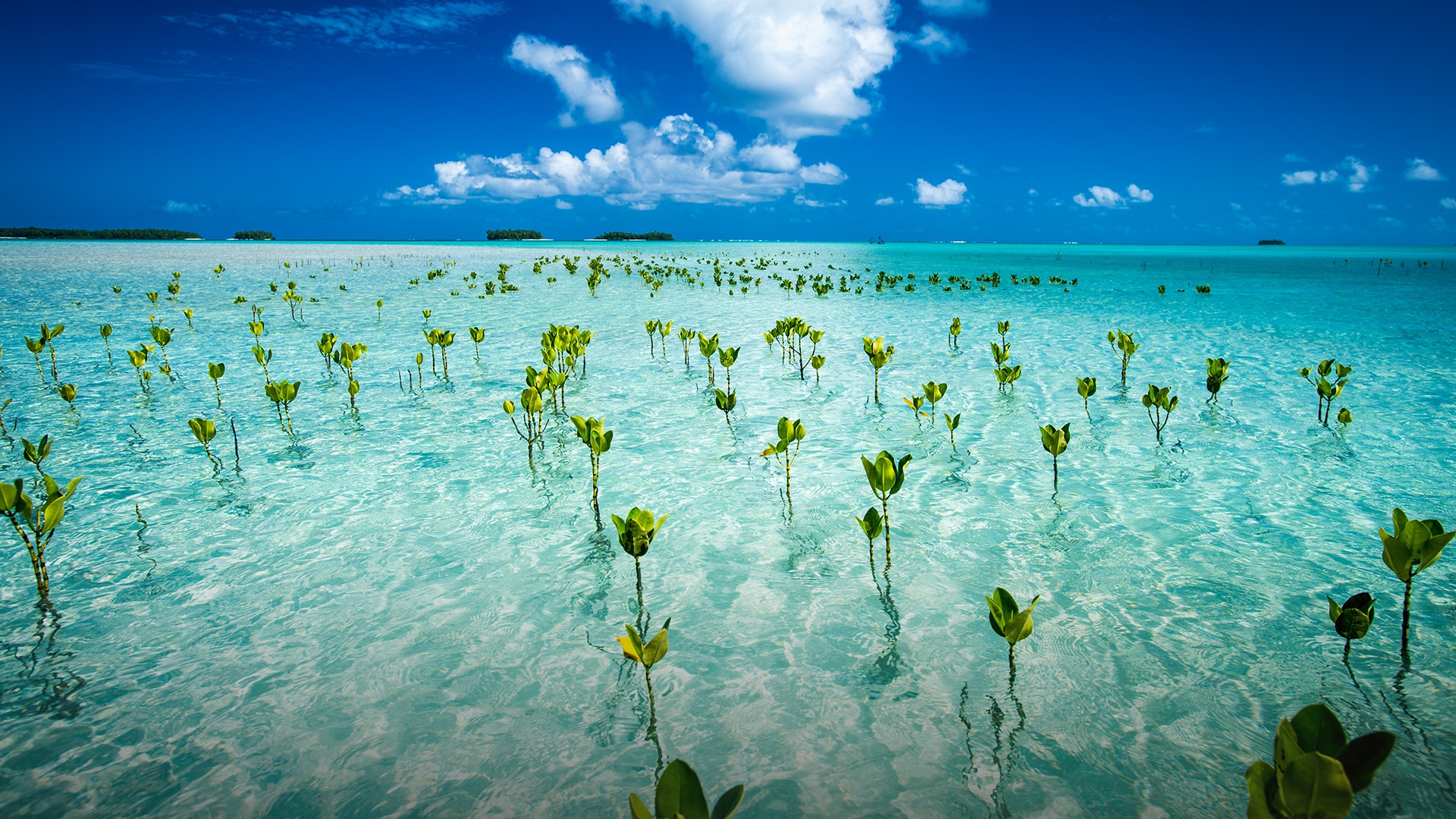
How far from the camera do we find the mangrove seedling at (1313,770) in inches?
67.2

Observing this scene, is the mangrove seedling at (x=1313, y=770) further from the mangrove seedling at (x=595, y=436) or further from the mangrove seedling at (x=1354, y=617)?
the mangrove seedling at (x=595, y=436)

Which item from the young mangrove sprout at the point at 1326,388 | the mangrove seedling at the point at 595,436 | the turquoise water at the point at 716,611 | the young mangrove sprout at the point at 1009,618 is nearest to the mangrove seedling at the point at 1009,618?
the young mangrove sprout at the point at 1009,618

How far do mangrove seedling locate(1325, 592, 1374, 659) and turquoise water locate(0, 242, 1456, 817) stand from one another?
12.3 inches

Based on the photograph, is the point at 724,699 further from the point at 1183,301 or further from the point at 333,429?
the point at 1183,301

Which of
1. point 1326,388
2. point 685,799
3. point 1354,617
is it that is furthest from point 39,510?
point 1326,388

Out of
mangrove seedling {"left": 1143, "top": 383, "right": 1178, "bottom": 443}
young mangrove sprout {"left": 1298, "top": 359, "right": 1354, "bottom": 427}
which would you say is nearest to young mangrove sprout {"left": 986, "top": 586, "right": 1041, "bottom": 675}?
mangrove seedling {"left": 1143, "top": 383, "right": 1178, "bottom": 443}

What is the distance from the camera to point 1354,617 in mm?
3289

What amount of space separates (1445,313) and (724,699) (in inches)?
1124

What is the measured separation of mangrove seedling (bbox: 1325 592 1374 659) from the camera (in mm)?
3273

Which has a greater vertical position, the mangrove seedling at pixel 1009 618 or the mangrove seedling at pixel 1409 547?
the mangrove seedling at pixel 1409 547

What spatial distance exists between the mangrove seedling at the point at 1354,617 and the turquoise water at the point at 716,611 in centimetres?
31

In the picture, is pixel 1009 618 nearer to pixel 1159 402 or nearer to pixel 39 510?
pixel 1159 402

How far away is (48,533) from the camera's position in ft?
15.8

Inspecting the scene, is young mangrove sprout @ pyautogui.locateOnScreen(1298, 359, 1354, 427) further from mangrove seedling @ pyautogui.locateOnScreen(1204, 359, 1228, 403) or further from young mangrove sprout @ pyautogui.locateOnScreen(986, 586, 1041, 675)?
young mangrove sprout @ pyautogui.locateOnScreen(986, 586, 1041, 675)
